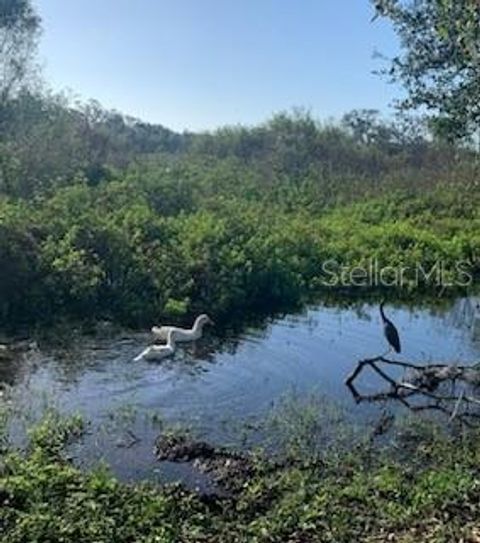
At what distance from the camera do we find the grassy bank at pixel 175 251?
1822cm

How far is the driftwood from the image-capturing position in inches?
499

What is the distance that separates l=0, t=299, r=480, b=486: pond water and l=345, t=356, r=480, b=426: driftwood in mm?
371

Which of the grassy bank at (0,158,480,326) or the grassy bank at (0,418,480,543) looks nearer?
Result: the grassy bank at (0,418,480,543)

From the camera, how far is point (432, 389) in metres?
13.4

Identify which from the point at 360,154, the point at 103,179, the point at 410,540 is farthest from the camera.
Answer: the point at 360,154

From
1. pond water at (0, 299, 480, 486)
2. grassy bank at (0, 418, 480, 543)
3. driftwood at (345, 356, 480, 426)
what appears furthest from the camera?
driftwood at (345, 356, 480, 426)

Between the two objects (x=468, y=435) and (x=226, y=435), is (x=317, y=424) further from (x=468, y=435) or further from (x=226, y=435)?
(x=468, y=435)

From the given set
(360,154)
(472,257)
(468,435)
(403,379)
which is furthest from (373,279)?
(360,154)

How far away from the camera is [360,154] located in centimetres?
4591

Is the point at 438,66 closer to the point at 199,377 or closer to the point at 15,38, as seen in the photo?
the point at 199,377

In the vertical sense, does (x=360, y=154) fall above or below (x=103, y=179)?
above

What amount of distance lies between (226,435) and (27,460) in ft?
9.16

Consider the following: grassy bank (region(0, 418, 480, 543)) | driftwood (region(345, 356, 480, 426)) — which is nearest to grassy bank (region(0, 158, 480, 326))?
driftwood (region(345, 356, 480, 426))

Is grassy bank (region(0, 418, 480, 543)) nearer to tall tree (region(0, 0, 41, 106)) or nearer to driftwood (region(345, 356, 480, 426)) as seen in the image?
driftwood (region(345, 356, 480, 426))
